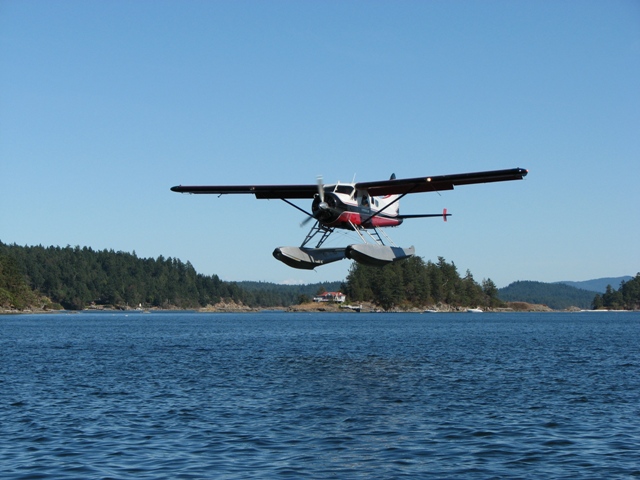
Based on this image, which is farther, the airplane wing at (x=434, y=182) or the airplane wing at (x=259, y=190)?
the airplane wing at (x=259, y=190)

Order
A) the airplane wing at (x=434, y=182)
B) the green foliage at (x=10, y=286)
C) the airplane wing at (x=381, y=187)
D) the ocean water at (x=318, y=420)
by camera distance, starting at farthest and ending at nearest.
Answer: the green foliage at (x=10, y=286)
the airplane wing at (x=381, y=187)
the airplane wing at (x=434, y=182)
the ocean water at (x=318, y=420)

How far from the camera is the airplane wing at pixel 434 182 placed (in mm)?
27688

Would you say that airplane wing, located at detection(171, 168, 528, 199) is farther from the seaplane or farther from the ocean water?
the ocean water

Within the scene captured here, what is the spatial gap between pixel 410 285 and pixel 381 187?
430ft

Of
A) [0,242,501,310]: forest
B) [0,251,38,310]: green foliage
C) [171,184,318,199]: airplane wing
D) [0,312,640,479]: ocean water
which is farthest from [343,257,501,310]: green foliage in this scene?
[0,312,640,479]: ocean water

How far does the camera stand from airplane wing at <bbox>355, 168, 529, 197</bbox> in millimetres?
27688

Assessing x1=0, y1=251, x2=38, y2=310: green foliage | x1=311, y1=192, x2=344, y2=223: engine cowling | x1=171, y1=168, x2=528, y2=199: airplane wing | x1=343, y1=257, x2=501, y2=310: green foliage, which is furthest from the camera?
x1=343, y1=257, x2=501, y2=310: green foliage

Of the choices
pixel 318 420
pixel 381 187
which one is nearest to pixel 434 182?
pixel 381 187

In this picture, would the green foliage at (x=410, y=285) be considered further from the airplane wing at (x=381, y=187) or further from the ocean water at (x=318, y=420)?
the ocean water at (x=318, y=420)

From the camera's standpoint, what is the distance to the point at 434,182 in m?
30.2

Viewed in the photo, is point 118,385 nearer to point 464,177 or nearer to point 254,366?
point 254,366

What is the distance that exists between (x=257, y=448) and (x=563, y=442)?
221 inches

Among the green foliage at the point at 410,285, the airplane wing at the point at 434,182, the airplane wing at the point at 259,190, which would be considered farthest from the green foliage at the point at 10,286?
the airplane wing at the point at 434,182

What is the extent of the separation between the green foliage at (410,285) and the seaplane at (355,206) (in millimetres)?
123968
